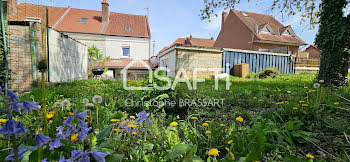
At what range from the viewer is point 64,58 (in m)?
7.00

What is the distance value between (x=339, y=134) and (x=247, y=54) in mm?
10200

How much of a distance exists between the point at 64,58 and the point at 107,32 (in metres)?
9.79

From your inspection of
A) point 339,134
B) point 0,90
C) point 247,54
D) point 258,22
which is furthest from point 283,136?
point 258,22

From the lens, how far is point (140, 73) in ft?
55.0

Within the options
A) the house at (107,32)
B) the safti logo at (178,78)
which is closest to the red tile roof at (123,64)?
the house at (107,32)

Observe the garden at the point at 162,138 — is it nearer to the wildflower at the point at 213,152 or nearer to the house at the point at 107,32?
the wildflower at the point at 213,152

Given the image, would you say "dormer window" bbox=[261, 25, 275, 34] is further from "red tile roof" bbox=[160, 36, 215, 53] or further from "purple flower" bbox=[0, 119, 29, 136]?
"purple flower" bbox=[0, 119, 29, 136]

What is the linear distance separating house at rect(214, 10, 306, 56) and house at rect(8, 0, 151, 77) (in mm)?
10346

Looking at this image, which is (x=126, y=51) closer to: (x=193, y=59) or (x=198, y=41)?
(x=193, y=59)

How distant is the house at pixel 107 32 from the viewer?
605 inches

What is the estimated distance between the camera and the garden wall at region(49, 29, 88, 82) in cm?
→ 593

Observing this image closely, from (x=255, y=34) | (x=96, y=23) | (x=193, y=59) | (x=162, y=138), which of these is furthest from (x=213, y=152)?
(x=255, y=34)

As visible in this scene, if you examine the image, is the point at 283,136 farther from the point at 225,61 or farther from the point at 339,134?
the point at 225,61

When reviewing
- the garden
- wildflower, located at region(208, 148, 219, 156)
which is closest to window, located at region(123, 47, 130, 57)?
the garden
